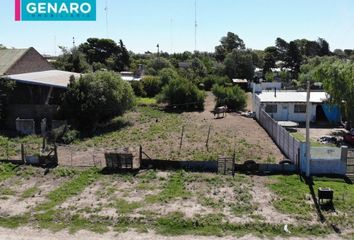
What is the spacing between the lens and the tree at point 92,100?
32.5 m

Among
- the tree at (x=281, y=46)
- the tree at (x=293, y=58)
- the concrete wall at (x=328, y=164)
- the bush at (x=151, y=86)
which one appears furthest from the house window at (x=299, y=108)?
the tree at (x=281, y=46)

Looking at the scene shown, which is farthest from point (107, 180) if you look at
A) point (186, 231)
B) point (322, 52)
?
point (322, 52)

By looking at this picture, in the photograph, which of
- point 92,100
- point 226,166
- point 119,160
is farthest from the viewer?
point 92,100

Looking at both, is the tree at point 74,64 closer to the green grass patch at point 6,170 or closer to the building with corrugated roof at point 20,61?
the building with corrugated roof at point 20,61

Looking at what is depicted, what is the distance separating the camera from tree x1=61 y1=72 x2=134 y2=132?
3253 cm

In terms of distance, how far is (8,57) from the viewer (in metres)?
42.1

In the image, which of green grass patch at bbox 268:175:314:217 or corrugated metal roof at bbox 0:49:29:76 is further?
corrugated metal roof at bbox 0:49:29:76

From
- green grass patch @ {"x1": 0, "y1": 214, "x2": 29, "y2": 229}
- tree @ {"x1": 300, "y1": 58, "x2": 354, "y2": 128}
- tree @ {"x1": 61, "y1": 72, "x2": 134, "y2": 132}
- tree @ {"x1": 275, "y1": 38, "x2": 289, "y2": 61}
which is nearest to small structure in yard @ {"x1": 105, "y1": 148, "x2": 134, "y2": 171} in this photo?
green grass patch @ {"x1": 0, "y1": 214, "x2": 29, "y2": 229}

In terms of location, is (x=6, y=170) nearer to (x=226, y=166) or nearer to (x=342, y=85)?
(x=226, y=166)

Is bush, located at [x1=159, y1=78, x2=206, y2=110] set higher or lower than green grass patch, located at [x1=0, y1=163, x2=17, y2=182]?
higher

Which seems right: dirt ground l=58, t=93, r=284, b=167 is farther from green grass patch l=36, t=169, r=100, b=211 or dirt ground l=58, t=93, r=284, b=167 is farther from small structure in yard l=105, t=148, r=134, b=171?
green grass patch l=36, t=169, r=100, b=211

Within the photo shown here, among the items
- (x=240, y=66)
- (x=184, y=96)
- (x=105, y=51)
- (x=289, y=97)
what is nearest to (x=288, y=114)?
(x=289, y=97)

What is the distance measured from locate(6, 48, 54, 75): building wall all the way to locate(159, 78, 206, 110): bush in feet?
46.7

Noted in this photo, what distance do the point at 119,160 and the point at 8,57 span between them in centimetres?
2599
